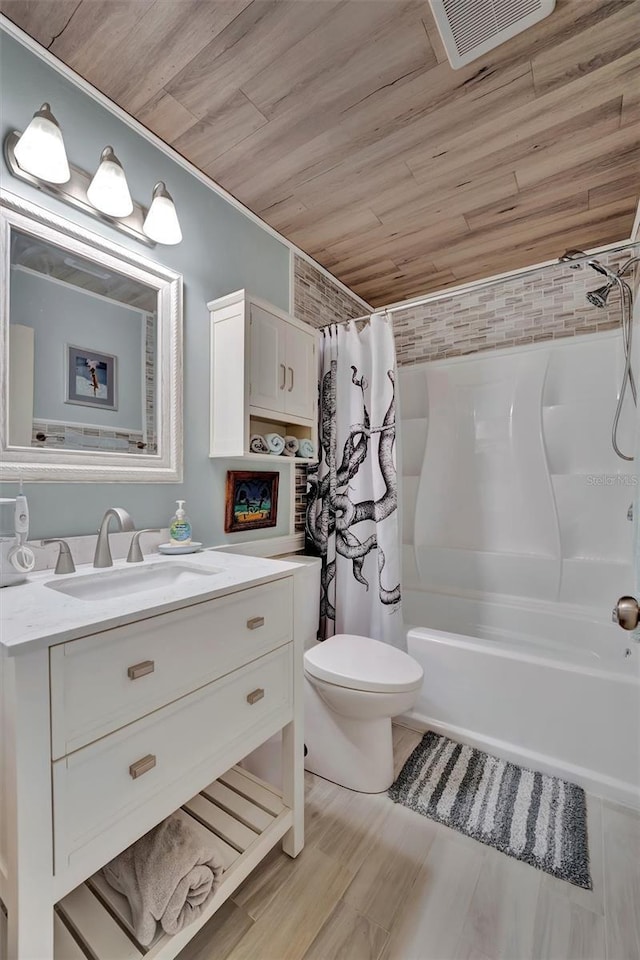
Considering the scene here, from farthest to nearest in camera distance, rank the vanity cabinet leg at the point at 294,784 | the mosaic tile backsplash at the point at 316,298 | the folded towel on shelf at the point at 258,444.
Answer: the mosaic tile backsplash at the point at 316,298 → the folded towel on shelf at the point at 258,444 → the vanity cabinet leg at the point at 294,784

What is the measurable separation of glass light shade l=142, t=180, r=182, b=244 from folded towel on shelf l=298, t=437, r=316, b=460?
0.98 metres

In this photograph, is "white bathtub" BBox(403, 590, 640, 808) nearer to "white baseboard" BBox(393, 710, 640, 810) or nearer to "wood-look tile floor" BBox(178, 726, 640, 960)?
"white baseboard" BBox(393, 710, 640, 810)

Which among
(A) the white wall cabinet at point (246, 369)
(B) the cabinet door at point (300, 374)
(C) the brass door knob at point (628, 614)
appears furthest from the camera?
(B) the cabinet door at point (300, 374)

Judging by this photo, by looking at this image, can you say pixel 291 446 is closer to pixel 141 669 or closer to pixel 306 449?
pixel 306 449

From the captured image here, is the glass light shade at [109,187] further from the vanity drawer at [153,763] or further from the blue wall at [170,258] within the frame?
the vanity drawer at [153,763]

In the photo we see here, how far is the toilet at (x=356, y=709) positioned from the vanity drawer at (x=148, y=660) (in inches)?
18.2

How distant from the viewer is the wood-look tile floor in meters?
1.00

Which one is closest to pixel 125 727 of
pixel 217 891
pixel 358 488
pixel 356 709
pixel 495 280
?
pixel 217 891

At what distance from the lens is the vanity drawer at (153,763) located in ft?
2.44

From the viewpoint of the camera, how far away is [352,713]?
152 centimetres

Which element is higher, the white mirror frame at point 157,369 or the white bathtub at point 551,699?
the white mirror frame at point 157,369

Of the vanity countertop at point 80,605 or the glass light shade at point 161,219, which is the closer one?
the vanity countertop at point 80,605

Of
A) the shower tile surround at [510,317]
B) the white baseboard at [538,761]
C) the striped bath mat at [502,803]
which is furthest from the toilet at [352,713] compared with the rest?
the shower tile surround at [510,317]

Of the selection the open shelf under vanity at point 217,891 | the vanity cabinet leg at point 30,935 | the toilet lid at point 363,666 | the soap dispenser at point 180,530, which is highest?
the soap dispenser at point 180,530
